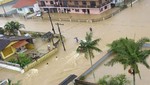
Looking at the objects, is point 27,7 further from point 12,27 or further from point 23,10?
point 12,27

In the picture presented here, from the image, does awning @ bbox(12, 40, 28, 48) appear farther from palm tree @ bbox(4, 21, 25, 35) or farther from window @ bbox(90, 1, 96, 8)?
window @ bbox(90, 1, 96, 8)

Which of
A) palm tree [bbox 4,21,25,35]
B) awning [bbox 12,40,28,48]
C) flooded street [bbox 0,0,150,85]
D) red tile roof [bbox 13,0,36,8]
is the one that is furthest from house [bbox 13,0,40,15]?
awning [bbox 12,40,28,48]

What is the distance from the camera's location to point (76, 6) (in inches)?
2415

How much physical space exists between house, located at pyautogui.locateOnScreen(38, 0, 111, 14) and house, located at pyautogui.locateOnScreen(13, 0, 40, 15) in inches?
97.0

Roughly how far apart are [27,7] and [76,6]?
16.0 m

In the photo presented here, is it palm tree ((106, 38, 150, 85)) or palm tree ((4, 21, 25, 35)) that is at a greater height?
palm tree ((106, 38, 150, 85))

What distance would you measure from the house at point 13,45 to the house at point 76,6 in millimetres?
17862

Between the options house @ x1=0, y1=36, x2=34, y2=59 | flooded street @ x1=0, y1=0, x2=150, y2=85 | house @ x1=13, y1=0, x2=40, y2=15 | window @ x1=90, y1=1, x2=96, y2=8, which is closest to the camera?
flooded street @ x1=0, y1=0, x2=150, y2=85

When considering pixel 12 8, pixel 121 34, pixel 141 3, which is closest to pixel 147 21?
pixel 121 34

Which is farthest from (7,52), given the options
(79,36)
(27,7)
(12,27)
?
(27,7)

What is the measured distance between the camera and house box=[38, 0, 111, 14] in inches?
2293

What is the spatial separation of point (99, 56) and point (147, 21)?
15.0m

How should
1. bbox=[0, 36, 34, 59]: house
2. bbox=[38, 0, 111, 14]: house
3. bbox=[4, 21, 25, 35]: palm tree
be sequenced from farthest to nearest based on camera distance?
bbox=[38, 0, 111, 14]: house < bbox=[4, 21, 25, 35]: palm tree < bbox=[0, 36, 34, 59]: house

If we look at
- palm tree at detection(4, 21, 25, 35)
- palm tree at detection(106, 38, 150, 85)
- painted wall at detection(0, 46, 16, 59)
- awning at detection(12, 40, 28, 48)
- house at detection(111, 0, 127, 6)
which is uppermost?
palm tree at detection(106, 38, 150, 85)
